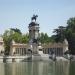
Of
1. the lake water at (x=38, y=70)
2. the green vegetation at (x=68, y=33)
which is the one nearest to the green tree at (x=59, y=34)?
the green vegetation at (x=68, y=33)

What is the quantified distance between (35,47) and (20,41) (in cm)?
2321

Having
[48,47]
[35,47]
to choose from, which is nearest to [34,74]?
[35,47]

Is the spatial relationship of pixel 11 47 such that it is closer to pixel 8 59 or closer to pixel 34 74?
pixel 8 59

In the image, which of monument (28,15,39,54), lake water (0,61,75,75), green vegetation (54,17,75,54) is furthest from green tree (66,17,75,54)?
lake water (0,61,75,75)

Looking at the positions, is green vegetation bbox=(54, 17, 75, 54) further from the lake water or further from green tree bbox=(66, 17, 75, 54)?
the lake water

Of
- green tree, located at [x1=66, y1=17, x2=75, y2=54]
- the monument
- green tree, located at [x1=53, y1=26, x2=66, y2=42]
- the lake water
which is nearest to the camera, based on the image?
the lake water

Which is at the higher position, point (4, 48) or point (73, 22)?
point (73, 22)

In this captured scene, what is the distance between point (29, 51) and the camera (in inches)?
3711

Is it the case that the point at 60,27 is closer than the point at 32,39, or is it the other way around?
the point at 32,39

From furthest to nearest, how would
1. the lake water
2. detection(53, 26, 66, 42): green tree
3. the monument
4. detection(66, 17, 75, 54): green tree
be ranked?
detection(53, 26, 66, 42): green tree → detection(66, 17, 75, 54): green tree → the monument → the lake water

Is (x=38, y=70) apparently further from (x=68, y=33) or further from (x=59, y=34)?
(x=59, y=34)

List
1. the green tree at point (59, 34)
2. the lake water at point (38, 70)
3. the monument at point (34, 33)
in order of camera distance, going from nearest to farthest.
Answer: the lake water at point (38, 70), the monument at point (34, 33), the green tree at point (59, 34)

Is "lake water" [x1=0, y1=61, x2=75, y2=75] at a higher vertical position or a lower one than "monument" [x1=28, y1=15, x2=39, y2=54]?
lower

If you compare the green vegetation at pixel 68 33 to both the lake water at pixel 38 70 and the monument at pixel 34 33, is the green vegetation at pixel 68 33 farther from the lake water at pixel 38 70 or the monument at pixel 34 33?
the lake water at pixel 38 70
